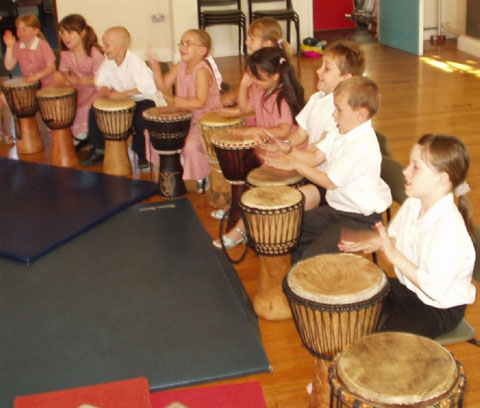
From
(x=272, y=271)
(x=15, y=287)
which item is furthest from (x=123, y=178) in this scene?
(x=272, y=271)

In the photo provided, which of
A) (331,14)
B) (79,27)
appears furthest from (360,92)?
(331,14)

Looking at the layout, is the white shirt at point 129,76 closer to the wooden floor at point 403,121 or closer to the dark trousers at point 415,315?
the wooden floor at point 403,121

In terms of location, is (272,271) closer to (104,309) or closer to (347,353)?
(104,309)

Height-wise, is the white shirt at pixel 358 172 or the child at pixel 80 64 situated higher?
the child at pixel 80 64

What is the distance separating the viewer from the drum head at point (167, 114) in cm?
425

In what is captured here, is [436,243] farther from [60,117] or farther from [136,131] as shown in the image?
[60,117]

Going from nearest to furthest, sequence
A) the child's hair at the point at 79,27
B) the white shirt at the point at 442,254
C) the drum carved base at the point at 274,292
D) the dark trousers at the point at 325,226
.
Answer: the white shirt at the point at 442,254
the dark trousers at the point at 325,226
the drum carved base at the point at 274,292
the child's hair at the point at 79,27

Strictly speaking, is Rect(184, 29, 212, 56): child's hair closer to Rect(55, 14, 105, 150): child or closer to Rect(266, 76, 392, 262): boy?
Rect(55, 14, 105, 150): child

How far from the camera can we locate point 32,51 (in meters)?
5.45

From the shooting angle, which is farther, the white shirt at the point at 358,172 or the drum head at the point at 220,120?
the drum head at the point at 220,120

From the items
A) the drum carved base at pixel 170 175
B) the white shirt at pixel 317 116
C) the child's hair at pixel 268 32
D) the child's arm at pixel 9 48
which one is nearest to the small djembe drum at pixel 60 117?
the child's arm at pixel 9 48

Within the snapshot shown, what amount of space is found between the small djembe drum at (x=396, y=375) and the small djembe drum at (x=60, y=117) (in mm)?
3563

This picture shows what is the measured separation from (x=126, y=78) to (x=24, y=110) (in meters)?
0.92

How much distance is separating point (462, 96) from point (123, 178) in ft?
10.8
